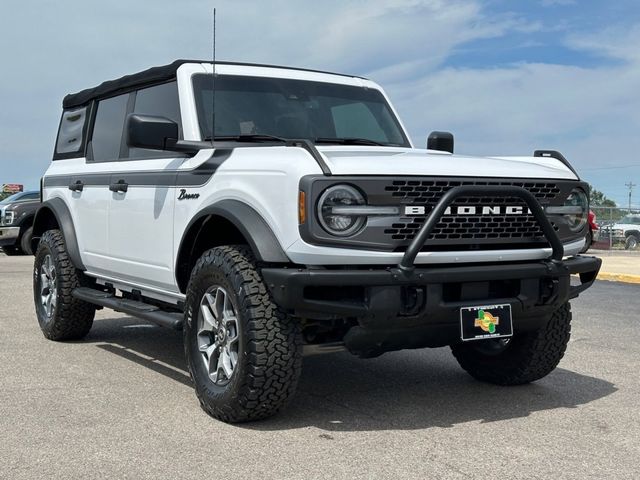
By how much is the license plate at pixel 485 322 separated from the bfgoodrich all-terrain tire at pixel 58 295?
3652mm

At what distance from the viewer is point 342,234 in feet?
13.6

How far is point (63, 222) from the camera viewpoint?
698cm

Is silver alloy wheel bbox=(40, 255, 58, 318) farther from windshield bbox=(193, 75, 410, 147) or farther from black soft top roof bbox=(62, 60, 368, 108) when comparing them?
windshield bbox=(193, 75, 410, 147)

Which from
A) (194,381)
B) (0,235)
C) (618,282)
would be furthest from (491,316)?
(0,235)

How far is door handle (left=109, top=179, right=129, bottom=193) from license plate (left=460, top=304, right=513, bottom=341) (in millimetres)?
2657

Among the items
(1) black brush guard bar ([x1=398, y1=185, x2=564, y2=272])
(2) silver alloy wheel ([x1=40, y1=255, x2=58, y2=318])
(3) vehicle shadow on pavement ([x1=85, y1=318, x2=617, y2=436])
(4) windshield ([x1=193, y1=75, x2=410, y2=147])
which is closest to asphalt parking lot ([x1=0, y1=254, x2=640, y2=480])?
(3) vehicle shadow on pavement ([x1=85, y1=318, x2=617, y2=436])

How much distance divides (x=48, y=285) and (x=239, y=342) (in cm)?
349

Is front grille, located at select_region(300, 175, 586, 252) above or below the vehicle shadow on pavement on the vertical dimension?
above

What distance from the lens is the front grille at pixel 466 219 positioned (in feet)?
14.0

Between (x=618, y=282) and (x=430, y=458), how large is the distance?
11145mm

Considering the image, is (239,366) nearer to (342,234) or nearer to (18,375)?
(342,234)

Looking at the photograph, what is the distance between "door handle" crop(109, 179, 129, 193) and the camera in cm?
589

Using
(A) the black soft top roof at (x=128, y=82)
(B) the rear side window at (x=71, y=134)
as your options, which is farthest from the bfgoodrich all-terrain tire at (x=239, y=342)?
(B) the rear side window at (x=71, y=134)

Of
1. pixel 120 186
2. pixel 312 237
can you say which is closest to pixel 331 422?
pixel 312 237
